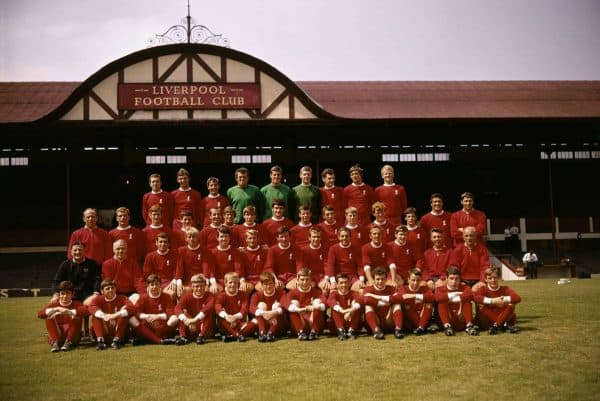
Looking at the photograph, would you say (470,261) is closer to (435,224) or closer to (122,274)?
(435,224)

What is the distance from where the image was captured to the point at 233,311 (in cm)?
822

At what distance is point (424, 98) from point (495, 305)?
58.3ft

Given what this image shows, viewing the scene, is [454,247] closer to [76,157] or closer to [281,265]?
[281,265]

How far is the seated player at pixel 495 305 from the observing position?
25.9 feet

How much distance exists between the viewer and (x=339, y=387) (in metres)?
5.12

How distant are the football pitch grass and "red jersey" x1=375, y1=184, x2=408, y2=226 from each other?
2762mm

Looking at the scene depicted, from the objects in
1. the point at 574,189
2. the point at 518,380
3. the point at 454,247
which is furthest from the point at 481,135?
the point at 518,380

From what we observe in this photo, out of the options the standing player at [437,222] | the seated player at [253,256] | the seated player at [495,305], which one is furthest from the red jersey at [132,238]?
the seated player at [495,305]

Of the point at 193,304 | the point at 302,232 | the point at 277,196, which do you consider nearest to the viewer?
the point at 193,304

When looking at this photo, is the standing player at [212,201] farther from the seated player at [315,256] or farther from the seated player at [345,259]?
the seated player at [345,259]

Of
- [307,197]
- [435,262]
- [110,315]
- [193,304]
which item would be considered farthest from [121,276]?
[435,262]

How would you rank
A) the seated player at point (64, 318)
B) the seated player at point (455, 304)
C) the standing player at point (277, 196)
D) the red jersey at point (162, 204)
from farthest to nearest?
1. the standing player at point (277, 196)
2. the red jersey at point (162, 204)
3. the seated player at point (455, 304)
4. the seated player at point (64, 318)

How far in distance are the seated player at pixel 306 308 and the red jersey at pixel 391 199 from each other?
2466 mm

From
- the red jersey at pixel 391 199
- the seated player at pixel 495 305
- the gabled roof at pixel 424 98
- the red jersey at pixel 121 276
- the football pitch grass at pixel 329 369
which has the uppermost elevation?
the gabled roof at pixel 424 98
